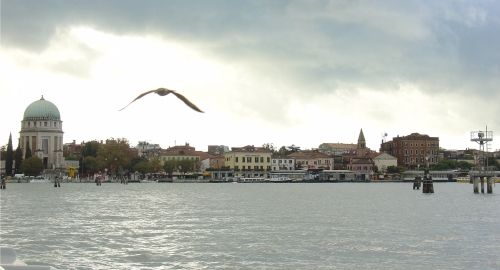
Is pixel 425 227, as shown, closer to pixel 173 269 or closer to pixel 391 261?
pixel 391 261

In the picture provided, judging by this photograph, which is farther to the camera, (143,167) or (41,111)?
(41,111)

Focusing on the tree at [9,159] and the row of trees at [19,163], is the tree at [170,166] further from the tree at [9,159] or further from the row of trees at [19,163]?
the tree at [9,159]

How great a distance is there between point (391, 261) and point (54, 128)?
139 m

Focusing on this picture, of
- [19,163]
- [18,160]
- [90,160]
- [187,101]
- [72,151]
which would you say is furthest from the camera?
[72,151]

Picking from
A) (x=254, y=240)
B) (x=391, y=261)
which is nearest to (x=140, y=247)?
(x=254, y=240)

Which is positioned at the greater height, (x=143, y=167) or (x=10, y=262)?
(x=143, y=167)

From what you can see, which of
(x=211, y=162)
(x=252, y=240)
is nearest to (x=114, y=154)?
(x=211, y=162)

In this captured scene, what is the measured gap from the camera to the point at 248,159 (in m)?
151

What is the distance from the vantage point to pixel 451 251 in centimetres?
2327

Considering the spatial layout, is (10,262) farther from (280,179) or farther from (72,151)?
(72,151)

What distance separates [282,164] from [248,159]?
32.6ft

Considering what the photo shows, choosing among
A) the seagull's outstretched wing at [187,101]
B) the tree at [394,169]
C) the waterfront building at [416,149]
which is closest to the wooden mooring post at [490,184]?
the seagull's outstretched wing at [187,101]

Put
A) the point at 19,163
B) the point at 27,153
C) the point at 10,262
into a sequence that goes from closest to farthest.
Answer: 1. the point at 10,262
2. the point at 19,163
3. the point at 27,153

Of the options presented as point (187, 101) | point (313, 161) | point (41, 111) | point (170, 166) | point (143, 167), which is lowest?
point (187, 101)
